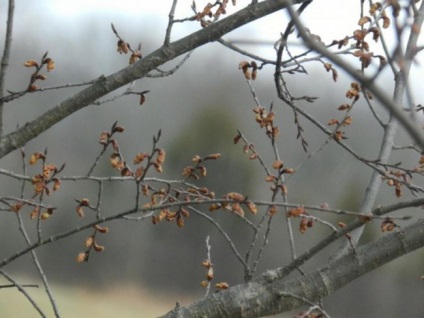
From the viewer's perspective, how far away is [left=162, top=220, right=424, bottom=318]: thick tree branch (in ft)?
3.82

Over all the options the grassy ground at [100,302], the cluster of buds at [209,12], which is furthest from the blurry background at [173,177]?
the cluster of buds at [209,12]

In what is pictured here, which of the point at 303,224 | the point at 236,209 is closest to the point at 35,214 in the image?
the point at 236,209

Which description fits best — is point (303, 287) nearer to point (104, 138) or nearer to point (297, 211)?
point (297, 211)

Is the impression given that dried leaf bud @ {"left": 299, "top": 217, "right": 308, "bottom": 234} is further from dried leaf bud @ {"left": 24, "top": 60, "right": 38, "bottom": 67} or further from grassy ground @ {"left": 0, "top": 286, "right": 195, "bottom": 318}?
grassy ground @ {"left": 0, "top": 286, "right": 195, "bottom": 318}

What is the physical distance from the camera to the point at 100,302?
566cm

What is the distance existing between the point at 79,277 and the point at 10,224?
29.1 inches

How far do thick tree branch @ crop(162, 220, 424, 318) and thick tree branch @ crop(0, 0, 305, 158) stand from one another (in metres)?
0.40

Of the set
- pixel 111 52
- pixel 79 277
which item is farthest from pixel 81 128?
pixel 79 277

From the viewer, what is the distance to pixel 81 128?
552 cm

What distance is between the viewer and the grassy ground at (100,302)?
549cm

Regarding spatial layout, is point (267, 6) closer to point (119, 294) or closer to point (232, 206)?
point (232, 206)

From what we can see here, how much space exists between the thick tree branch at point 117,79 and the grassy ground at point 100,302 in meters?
4.53

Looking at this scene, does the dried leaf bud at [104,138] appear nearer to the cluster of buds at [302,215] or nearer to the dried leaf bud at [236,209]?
the dried leaf bud at [236,209]

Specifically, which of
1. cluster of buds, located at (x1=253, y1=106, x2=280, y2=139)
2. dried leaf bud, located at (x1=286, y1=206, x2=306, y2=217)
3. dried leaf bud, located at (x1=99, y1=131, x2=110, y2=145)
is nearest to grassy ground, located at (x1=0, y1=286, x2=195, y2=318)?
cluster of buds, located at (x1=253, y1=106, x2=280, y2=139)
